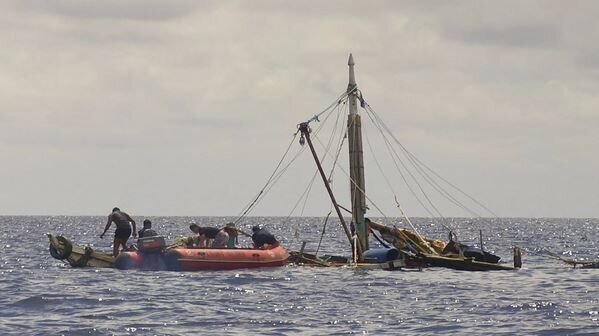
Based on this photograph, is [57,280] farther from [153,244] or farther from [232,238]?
[232,238]

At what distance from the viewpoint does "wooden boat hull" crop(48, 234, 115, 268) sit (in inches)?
1511

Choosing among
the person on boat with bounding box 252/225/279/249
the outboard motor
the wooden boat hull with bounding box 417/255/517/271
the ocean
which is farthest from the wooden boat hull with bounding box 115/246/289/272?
the wooden boat hull with bounding box 417/255/517/271

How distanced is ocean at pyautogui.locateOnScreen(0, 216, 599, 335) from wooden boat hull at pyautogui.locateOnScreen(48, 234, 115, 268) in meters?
0.56

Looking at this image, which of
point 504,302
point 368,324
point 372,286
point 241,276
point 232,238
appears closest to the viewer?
point 368,324

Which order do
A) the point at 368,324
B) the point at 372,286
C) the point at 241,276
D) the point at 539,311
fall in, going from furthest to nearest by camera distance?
the point at 241,276
the point at 372,286
the point at 539,311
the point at 368,324

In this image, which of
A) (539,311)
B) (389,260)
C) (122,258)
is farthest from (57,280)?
(539,311)

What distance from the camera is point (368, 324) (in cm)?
2483

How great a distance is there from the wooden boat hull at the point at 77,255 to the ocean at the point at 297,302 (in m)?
0.56

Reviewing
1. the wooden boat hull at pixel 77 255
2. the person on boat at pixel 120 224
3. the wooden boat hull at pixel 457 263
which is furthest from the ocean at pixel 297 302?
the person on boat at pixel 120 224

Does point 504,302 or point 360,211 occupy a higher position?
point 360,211

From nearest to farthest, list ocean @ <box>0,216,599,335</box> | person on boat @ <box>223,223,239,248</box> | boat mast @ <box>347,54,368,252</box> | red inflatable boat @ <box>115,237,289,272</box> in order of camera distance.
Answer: ocean @ <box>0,216,599,335</box> < red inflatable boat @ <box>115,237,289,272</box> < person on boat @ <box>223,223,239,248</box> < boat mast @ <box>347,54,368,252</box>

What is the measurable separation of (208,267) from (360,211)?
6.52 m

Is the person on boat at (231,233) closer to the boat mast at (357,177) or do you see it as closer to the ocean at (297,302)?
the ocean at (297,302)

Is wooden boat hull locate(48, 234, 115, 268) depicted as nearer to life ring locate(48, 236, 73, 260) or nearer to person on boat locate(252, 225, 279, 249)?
life ring locate(48, 236, 73, 260)
